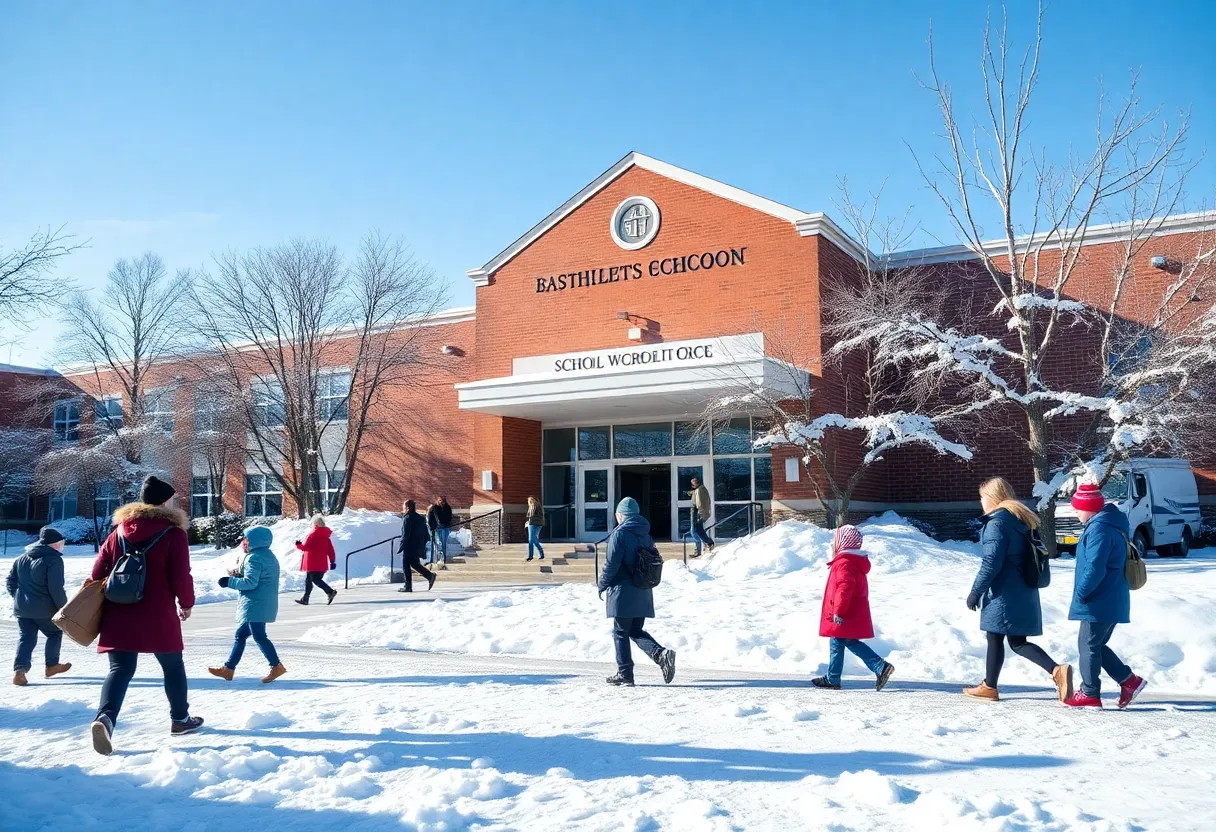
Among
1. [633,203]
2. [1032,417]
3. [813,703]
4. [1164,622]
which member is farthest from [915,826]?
[633,203]

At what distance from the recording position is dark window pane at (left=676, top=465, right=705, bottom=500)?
23.6 meters

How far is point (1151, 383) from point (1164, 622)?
29.5 feet

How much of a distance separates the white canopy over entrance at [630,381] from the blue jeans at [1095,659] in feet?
39.7

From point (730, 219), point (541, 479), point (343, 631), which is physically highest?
point (730, 219)

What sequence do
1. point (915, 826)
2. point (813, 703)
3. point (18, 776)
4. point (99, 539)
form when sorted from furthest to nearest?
point (99, 539) → point (813, 703) → point (18, 776) → point (915, 826)

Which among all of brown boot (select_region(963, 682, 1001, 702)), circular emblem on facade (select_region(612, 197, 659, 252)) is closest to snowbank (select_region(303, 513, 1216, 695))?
brown boot (select_region(963, 682, 1001, 702))

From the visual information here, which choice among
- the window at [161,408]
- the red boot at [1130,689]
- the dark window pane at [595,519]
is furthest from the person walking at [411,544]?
the window at [161,408]

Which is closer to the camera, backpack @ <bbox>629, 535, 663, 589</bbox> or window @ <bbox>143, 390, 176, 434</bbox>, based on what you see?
backpack @ <bbox>629, 535, 663, 589</bbox>

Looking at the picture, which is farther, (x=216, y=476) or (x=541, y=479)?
(x=216, y=476)

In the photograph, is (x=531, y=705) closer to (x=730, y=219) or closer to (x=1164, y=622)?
(x=1164, y=622)

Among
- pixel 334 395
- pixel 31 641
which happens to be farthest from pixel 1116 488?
pixel 334 395

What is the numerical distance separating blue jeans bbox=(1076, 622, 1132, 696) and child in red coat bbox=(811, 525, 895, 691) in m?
1.46

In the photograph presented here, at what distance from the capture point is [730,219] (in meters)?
22.5

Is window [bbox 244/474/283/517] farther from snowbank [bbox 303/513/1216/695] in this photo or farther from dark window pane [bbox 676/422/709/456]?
snowbank [bbox 303/513/1216/695]
